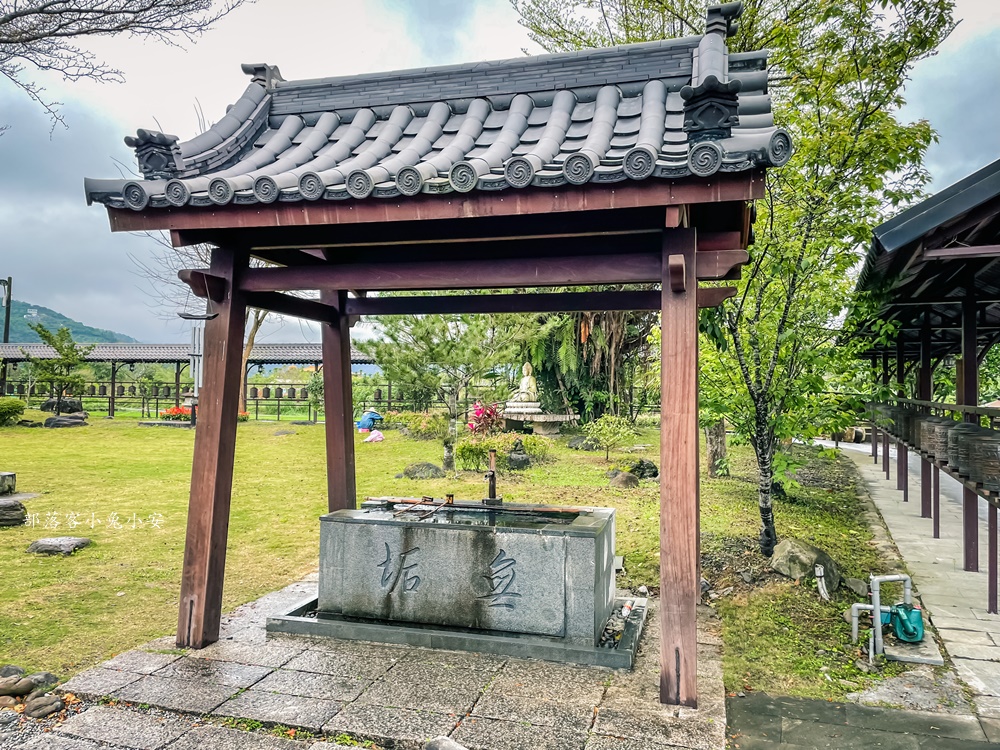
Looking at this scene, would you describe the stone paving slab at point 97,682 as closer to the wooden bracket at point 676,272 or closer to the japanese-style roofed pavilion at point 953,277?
the wooden bracket at point 676,272

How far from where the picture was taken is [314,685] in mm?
4074

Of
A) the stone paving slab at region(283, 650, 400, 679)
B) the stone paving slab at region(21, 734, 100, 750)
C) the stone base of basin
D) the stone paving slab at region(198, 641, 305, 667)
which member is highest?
the stone base of basin

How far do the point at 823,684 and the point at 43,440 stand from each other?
20104mm

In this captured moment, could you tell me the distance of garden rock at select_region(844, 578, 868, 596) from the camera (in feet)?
20.1

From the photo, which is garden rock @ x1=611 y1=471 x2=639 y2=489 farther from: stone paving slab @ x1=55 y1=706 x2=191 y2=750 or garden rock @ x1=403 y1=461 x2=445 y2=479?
stone paving slab @ x1=55 y1=706 x2=191 y2=750

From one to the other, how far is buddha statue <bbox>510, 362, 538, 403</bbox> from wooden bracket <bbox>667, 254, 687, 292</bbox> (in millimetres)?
16652

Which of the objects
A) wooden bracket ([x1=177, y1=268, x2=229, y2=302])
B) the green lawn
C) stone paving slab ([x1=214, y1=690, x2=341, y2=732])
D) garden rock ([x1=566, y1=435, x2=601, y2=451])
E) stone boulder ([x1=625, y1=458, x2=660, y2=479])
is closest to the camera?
stone paving slab ([x1=214, y1=690, x2=341, y2=732])

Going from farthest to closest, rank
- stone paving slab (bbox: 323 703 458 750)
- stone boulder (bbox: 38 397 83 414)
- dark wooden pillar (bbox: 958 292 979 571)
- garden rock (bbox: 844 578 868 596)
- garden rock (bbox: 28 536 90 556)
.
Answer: stone boulder (bbox: 38 397 83 414), garden rock (bbox: 28 536 90 556), dark wooden pillar (bbox: 958 292 979 571), garden rock (bbox: 844 578 868 596), stone paving slab (bbox: 323 703 458 750)

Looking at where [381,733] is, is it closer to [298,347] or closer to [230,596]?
[230,596]

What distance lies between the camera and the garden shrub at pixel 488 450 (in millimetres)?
13602

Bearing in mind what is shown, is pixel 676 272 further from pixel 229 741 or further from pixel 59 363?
pixel 59 363

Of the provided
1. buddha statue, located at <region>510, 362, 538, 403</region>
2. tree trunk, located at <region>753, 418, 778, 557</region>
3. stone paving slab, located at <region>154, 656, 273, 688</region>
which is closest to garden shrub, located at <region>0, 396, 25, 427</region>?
buddha statue, located at <region>510, 362, 538, 403</region>

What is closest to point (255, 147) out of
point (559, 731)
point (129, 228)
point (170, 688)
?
point (129, 228)

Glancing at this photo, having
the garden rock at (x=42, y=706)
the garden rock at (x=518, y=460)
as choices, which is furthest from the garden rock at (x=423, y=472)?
the garden rock at (x=42, y=706)
